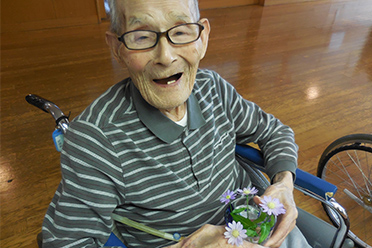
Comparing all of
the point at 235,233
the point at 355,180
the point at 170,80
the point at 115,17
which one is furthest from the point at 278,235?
the point at 355,180

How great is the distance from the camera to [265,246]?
792mm

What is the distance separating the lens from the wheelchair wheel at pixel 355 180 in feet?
5.08

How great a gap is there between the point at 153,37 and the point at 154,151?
0.36m

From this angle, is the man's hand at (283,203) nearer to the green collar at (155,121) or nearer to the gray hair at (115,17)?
the green collar at (155,121)

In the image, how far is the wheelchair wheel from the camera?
60.9 inches

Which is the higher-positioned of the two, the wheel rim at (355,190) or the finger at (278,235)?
the finger at (278,235)

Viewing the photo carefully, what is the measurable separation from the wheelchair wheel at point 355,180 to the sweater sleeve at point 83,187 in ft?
3.39

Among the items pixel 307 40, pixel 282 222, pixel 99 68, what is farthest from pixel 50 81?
pixel 307 40

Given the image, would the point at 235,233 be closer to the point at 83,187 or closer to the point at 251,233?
the point at 251,233

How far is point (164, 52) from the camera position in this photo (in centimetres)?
80

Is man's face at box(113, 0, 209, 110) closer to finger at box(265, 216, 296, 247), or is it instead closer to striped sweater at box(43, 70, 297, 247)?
striped sweater at box(43, 70, 297, 247)

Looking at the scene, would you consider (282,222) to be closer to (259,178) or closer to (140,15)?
(259,178)

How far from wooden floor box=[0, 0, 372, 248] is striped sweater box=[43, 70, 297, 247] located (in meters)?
1.09

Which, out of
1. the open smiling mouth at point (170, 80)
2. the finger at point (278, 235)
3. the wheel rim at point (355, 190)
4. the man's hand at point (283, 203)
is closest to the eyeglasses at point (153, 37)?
the open smiling mouth at point (170, 80)
